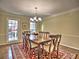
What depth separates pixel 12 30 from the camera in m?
8.16

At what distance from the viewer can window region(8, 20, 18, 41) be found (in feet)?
26.0

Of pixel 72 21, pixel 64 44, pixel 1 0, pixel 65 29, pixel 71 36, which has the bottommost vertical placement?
pixel 64 44

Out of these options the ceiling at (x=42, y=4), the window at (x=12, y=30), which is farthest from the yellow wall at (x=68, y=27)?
the window at (x=12, y=30)

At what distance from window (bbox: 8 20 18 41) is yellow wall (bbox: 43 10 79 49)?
3156 millimetres

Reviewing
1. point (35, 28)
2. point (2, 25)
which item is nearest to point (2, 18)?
point (2, 25)

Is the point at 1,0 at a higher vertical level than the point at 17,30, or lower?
higher

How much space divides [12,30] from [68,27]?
14.5ft

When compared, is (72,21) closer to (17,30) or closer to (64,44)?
(64,44)

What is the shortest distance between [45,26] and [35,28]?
1.02 m

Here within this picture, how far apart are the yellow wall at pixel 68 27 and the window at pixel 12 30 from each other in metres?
3.16

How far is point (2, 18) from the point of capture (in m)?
7.29

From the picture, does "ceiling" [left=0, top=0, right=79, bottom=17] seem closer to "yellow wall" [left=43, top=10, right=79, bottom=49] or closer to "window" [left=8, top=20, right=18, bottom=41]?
"yellow wall" [left=43, top=10, right=79, bottom=49]

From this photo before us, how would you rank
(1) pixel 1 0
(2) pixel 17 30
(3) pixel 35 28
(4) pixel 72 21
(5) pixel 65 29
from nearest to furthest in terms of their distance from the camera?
(1) pixel 1 0
(4) pixel 72 21
(5) pixel 65 29
(2) pixel 17 30
(3) pixel 35 28

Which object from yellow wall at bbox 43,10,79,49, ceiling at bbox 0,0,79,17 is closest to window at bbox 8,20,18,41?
ceiling at bbox 0,0,79,17
